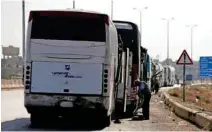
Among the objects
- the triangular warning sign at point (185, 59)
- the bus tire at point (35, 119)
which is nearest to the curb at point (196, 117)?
the triangular warning sign at point (185, 59)

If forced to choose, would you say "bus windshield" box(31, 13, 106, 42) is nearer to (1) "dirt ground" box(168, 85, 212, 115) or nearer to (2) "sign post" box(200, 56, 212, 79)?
(1) "dirt ground" box(168, 85, 212, 115)

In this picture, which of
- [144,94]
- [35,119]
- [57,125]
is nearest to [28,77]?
[35,119]

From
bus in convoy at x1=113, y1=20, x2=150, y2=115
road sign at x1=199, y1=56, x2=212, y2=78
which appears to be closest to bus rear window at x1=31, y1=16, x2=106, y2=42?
bus in convoy at x1=113, y1=20, x2=150, y2=115

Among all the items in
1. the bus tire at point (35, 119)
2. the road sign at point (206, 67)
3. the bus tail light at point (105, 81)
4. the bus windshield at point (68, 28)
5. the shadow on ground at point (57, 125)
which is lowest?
the shadow on ground at point (57, 125)

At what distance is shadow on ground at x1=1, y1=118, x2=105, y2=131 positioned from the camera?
47.3ft

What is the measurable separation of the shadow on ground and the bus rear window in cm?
256

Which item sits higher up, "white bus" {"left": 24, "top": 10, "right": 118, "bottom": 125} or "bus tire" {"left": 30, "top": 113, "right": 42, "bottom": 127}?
"white bus" {"left": 24, "top": 10, "right": 118, "bottom": 125}

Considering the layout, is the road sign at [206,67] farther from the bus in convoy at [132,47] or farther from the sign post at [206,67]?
the bus in convoy at [132,47]

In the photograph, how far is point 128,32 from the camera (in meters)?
20.1

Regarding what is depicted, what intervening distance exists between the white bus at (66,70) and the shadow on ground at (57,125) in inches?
24.5

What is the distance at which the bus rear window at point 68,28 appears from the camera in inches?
564

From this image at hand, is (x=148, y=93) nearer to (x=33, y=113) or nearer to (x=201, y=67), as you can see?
(x=33, y=113)

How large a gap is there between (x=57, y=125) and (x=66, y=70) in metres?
2.12

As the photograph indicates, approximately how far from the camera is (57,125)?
15484 mm
